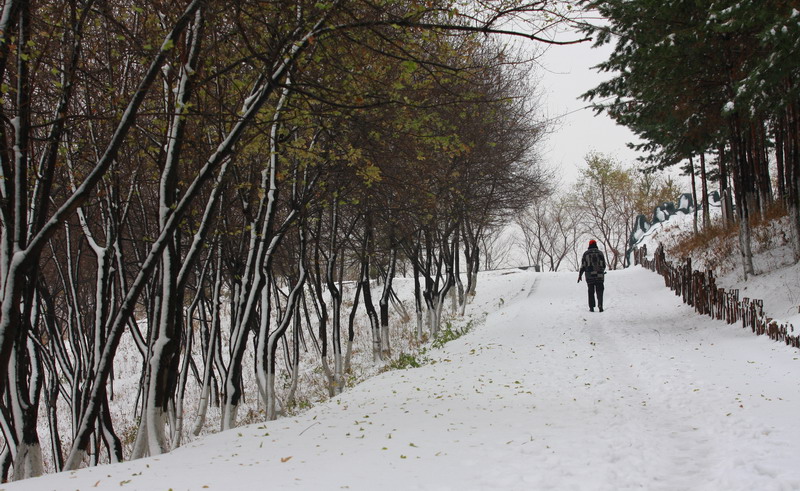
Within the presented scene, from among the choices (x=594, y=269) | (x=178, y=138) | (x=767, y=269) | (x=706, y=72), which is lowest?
(x=767, y=269)

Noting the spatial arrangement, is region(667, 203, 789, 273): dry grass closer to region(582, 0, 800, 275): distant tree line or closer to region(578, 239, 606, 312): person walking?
region(582, 0, 800, 275): distant tree line

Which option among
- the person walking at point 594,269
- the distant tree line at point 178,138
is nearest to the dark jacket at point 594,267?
the person walking at point 594,269

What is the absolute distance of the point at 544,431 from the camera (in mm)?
5746

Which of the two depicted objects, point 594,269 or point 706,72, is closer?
point 706,72

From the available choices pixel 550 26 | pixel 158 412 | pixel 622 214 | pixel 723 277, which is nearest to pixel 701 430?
pixel 550 26

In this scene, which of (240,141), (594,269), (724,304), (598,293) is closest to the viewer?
(240,141)

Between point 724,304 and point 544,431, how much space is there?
27.0 ft

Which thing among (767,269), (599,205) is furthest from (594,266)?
(599,205)

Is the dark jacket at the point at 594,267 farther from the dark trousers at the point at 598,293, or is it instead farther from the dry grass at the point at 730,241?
the dry grass at the point at 730,241

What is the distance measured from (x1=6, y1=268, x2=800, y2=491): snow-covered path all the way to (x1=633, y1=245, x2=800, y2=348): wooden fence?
0.91 ft

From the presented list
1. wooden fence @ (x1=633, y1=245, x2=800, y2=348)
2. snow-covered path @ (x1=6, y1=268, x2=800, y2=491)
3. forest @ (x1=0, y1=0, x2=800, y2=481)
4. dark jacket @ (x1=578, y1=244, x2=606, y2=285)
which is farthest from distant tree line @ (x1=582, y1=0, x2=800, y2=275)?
snow-covered path @ (x1=6, y1=268, x2=800, y2=491)

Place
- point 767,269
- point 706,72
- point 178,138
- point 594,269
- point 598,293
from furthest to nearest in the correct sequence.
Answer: point 598,293
point 594,269
point 767,269
point 706,72
point 178,138

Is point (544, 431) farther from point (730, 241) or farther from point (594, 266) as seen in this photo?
point (730, 241)

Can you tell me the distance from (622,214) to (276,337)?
44748 millimetres
